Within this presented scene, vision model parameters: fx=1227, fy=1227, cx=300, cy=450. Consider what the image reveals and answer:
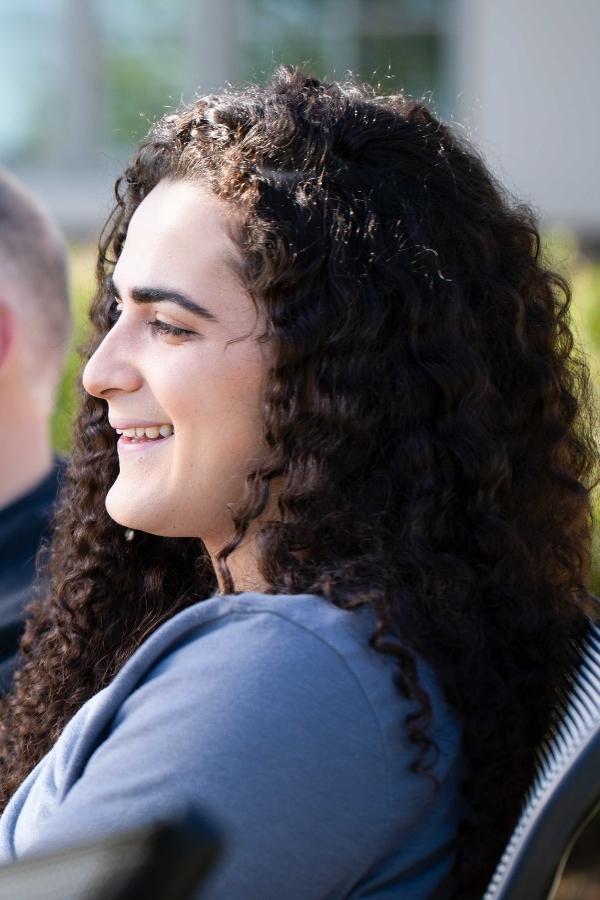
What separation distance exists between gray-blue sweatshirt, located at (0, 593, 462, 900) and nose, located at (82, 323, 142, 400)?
1.44ft

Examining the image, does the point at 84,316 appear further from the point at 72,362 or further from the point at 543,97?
the point at 543,97

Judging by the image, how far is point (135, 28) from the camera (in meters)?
12.9

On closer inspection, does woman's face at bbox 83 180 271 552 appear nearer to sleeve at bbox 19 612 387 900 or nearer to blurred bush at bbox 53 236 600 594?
sleeve at bbox 19 612 387 900

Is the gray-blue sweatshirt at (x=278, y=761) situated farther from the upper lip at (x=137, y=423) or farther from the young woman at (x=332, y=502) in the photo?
the upper lip at (x=137, y=423)

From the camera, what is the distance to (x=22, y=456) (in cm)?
283

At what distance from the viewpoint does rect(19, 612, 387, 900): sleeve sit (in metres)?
1.33

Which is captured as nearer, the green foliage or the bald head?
the bald head

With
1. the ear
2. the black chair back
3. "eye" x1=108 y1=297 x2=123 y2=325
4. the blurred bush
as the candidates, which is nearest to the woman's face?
"eye" x1=108 y1=297 x2=123 y2=325

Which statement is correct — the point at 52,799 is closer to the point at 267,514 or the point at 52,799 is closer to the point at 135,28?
the point at 267,514

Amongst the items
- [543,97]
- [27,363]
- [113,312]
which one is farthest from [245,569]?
[543,97]

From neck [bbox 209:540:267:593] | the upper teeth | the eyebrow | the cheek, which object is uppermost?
the eyebrow

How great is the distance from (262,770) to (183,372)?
22.8 inches

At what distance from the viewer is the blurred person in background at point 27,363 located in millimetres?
2682

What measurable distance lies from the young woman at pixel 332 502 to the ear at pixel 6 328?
3.25ft
